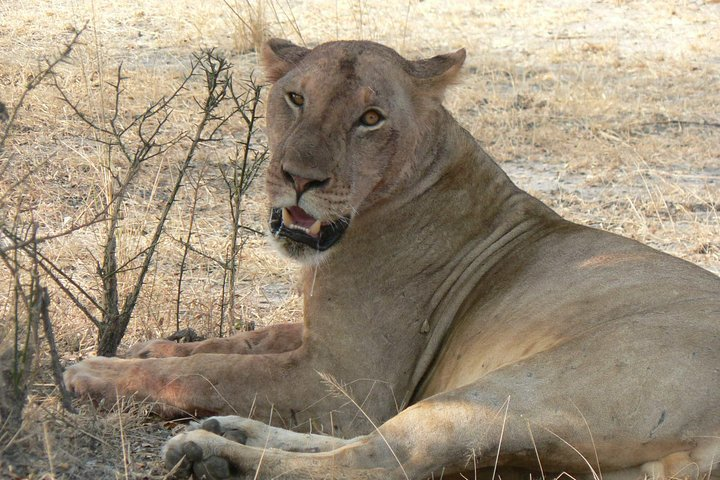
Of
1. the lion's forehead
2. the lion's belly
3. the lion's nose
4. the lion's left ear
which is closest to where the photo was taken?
the lion's belly

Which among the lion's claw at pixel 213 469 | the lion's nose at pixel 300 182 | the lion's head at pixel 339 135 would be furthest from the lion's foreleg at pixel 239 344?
the lion's claw at pixel 213 469

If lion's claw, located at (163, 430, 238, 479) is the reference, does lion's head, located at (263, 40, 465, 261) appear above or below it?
above

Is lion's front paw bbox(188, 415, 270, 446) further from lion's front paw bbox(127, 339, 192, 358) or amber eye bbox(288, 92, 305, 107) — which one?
amber eye bbox(288, 92, 305, 107)

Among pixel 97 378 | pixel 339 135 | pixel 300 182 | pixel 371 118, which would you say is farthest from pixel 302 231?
pixel 97 378

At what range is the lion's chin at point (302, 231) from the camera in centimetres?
368

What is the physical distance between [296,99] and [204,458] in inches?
54.9

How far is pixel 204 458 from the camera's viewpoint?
118 inches

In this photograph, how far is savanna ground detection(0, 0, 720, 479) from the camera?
Result: 13.9 ft

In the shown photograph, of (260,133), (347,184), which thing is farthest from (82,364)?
(260,133)

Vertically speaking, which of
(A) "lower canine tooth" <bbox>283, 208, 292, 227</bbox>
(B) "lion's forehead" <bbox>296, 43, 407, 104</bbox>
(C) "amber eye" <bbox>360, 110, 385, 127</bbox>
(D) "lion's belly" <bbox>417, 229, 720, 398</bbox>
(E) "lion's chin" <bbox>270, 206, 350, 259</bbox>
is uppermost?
(B) "lion's forehead" <bbox>296, 43, 407, 104</bbox>

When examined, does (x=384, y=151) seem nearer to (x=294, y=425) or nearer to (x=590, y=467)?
(x=294, y=425)

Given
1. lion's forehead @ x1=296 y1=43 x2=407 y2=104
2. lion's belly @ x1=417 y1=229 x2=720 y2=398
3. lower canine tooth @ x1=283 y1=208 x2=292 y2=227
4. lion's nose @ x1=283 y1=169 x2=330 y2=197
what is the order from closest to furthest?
lion's belly @ x1=417 y1=229 x2=720 y2=398 → lion's nose @ x1=283 y1=169 x2=330 y2=197 → lower canine tooth @ x1=283 y1=208 x2=292 y2=227 → lion's forehead @ x1=296 y1=43 x2=407 y2=104

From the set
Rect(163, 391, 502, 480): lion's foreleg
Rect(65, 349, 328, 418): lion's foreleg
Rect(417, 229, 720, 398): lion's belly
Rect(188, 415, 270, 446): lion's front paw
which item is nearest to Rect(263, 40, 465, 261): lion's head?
Rect(65, 349, 328, 418): lion's foreleg

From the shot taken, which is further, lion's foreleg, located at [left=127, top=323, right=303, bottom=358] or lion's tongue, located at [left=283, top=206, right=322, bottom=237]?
lion's foreleg, located at [left=127, top=323, right=303, bottom=358]
